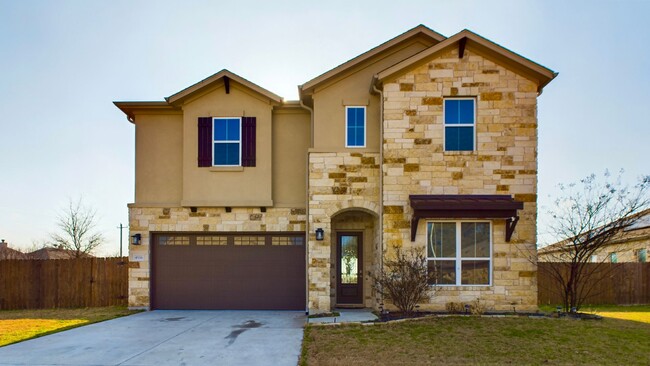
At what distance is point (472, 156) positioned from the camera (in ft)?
38.7

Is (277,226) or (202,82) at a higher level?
(202,82)

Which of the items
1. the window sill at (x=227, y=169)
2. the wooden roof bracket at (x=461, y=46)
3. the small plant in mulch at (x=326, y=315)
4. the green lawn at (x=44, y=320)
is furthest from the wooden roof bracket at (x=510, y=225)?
the green lawn at (x=44, y=320)

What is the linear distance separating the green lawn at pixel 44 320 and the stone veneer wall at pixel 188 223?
929 millimetres

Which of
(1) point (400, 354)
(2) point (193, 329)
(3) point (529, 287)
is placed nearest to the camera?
(1) point (400, 354)

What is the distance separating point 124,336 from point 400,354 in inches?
223

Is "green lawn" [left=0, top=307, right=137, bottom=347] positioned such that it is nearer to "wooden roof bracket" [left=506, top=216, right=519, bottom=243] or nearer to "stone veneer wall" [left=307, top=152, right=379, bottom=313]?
"stone veneer wall" [left=307, top=152, right=379, bottom=313]

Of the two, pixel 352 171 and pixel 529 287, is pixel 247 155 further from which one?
pixel 529 287

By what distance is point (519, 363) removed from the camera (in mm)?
7176

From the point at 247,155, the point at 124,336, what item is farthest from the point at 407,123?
the point at 124,336

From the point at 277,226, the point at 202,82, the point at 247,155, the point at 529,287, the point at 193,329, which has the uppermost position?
the point at 202,82

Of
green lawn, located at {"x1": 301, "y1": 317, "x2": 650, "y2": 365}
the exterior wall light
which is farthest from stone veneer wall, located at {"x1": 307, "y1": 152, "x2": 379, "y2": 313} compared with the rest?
the exterior wall light

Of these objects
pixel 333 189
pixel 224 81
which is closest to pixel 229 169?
pixel 224 81

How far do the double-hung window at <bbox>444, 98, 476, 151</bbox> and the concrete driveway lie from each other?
5.90 meters

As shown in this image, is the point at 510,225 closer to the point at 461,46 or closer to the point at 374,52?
the point at 461,46
